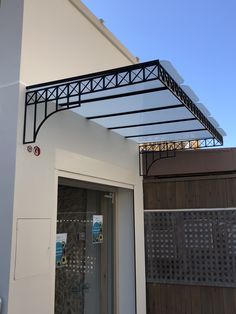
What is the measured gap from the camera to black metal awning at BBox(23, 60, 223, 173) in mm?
2965

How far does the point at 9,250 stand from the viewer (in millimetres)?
2873

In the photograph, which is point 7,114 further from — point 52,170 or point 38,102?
point 52,170

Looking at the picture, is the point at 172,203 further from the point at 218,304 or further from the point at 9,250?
the point at 9,250

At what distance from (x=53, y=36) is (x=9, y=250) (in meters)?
2.42

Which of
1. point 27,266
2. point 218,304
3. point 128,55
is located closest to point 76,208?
point 27,266

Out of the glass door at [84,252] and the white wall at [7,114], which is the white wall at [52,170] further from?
the glass door at [84,252]

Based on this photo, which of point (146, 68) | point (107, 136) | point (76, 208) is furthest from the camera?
point (107, 136)

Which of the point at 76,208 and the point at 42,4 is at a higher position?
the point at 42,4

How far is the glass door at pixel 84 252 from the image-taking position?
13.3 feet

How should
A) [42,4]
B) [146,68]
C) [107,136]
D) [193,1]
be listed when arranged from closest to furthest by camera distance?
[146,68] < [42,4] < [107,136] < [193,1]

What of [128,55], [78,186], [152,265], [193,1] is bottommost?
[152,265]

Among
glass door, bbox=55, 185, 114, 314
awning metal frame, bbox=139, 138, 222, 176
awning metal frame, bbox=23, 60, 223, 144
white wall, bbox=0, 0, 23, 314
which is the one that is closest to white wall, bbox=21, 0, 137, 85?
white wall, bbox=0, 0, 23, 314

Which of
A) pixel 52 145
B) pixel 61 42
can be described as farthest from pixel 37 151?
pixel 61 42

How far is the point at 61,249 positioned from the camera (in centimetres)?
395
